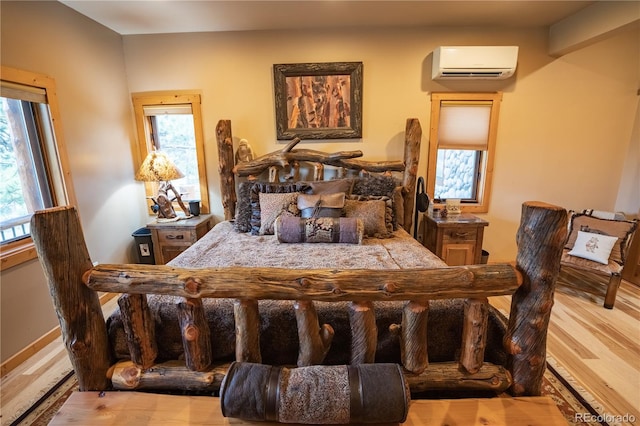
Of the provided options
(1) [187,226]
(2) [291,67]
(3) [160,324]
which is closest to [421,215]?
(2) [291,67]

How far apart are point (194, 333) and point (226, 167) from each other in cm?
209

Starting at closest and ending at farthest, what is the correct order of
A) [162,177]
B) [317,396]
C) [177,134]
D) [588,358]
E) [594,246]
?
[317,396] → [588,358] → [594,246] → [162,177] → [177,134]

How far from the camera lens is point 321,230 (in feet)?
7.36

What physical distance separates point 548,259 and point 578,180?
2.86 meters

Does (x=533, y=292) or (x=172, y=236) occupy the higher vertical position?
(x=533, y=292)

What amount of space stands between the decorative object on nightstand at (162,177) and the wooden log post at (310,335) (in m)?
2.34

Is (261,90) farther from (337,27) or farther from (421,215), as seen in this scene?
(421,215)

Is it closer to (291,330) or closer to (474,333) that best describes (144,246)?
(291,330)

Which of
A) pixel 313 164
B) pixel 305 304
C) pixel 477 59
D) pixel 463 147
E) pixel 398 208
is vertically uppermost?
pixel 477 59

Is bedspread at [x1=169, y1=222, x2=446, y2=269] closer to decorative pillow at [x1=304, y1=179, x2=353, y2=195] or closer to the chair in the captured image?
decorative pillow at [x1=304, y1=179, x2=353, y2=195]

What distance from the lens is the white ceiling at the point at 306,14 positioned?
7.80 ft

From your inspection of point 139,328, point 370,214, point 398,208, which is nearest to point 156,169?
point 139,328

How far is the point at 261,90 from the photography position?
9.94 feet

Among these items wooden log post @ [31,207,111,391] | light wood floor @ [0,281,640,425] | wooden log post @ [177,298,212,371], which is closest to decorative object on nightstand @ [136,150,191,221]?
light wood floor @ [0,281,640,425]
